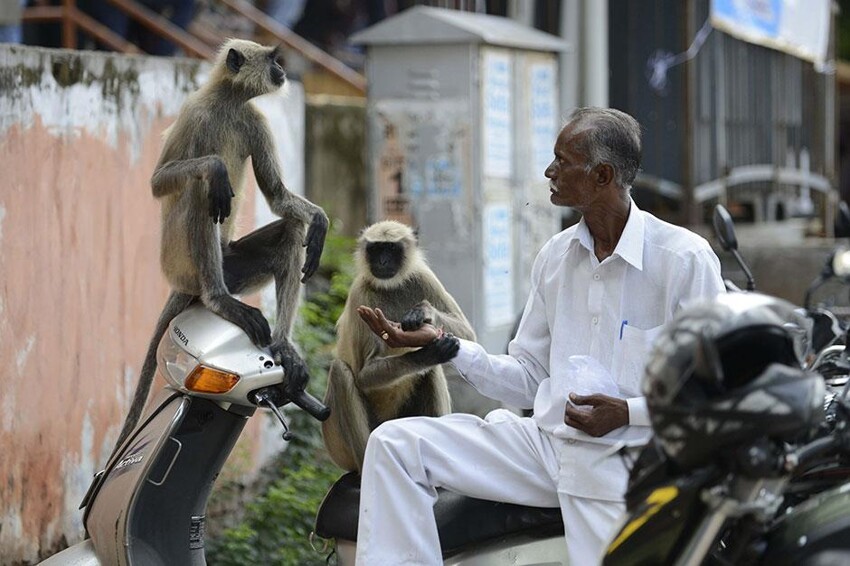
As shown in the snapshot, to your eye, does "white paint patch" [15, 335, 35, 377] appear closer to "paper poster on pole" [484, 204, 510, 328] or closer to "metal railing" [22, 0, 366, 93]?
"paper poster on pole" [484, 204, 510, 328]

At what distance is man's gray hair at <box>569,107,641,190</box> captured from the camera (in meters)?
3.63

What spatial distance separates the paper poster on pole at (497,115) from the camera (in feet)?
24.6

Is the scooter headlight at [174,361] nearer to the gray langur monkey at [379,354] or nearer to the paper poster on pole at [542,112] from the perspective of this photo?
the gray langur monkey at [379,354]

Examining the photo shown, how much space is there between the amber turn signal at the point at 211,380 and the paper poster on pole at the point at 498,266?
157 inches

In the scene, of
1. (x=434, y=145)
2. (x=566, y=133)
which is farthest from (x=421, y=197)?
(x=566, y=133)

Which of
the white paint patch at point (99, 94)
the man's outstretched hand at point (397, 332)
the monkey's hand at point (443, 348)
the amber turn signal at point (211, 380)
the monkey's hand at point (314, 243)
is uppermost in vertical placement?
the white paint patch at point (99, 94)

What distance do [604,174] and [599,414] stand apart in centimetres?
64

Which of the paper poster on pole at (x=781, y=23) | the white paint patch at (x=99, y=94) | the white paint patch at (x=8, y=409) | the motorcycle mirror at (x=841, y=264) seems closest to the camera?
the white paint patch at (x=8, y=409)

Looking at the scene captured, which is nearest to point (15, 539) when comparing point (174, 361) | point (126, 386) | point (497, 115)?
point (126, 386)

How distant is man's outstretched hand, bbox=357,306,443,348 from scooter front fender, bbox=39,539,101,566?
3.18 feet

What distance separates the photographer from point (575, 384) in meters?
3.56

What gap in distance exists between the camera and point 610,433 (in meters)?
3.44

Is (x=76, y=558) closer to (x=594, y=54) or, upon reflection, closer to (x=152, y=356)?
(x=152, y=356)

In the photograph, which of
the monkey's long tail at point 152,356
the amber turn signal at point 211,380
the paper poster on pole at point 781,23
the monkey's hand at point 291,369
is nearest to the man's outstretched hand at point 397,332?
the monkey's hand at point 291,369
